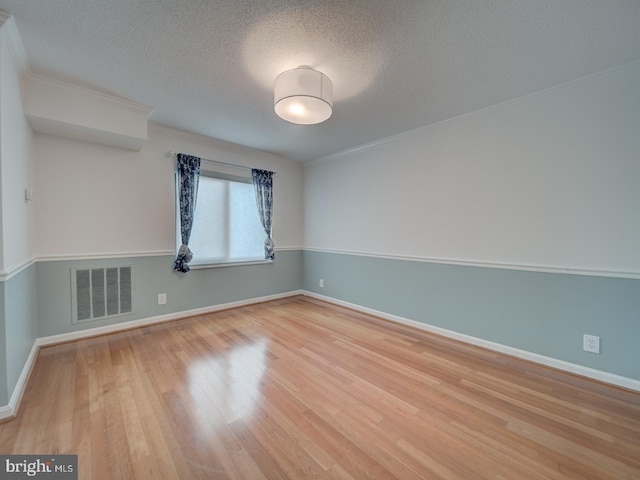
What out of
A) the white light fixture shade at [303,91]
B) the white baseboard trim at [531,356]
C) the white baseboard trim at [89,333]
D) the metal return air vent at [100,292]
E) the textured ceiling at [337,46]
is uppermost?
the textured ceiling at [337,46]

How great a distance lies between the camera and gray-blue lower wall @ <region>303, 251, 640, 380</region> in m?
1.99

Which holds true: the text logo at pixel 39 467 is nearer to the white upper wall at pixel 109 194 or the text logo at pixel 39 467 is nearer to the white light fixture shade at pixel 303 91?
the white upper wall at pixel 109 194

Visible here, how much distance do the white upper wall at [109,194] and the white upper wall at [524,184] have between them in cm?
265

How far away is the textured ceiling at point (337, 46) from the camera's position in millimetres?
1504

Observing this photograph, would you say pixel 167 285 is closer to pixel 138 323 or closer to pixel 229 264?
pixel 138 323

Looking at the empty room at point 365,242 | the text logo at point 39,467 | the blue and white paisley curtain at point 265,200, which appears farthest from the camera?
the blue and white paisley curtain at point 265,200

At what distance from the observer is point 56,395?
71.6 inches

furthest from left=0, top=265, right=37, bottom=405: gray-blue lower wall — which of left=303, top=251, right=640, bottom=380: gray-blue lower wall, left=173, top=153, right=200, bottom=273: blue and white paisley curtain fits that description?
left=303, top=251, right=640, bottom=380: gray-blue lower wall

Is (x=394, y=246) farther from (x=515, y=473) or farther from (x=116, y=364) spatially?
(x=116, y=364)

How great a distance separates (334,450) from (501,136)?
302 cm

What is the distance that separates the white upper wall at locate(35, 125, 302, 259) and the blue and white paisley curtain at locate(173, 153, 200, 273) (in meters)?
0.13

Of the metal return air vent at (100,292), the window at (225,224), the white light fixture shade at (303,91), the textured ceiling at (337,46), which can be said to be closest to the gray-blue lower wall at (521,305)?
the textured ceiling at (337,46)

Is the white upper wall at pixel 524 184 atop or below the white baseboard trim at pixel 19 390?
atop

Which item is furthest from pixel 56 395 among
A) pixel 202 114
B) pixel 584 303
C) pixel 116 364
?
pixel 584 303
